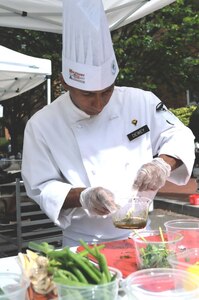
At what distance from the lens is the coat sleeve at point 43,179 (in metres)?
1.85

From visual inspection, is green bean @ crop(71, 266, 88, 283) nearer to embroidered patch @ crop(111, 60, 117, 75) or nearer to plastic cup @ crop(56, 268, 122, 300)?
plastic cup @ crop(56, 268, 122, 300)

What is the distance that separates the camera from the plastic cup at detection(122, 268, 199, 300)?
1.01m

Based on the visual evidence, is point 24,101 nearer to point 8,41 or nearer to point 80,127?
point 8,41

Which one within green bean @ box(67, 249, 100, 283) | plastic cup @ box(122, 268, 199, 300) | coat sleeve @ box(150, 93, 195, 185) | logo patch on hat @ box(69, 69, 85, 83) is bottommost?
plastic cup @ box(122, 268, 199, 300)

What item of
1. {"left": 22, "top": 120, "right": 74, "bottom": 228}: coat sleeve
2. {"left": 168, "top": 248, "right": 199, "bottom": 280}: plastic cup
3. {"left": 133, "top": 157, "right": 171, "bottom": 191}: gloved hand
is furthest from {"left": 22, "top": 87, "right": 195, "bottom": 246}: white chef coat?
{"left": 168, "top": 248, "right": 199, "bottom": 280}: plastic cup

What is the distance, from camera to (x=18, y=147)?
18000 mm

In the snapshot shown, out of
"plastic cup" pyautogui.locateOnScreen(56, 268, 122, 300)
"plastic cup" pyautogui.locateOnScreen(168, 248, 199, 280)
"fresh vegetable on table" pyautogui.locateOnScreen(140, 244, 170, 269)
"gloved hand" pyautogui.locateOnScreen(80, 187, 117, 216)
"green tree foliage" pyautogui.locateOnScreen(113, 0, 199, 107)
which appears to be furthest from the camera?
"green tree foliage" pyautogui.locateOnScreen(113, 0, 199, 107)

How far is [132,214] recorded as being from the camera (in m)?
1.74

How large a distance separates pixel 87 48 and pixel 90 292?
48.3 inches

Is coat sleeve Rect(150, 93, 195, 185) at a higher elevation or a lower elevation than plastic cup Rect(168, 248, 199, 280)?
higher

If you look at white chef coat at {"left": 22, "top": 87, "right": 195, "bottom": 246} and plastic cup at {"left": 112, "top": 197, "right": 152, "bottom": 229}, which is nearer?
plastic cup at {"left": 112, "top": 197, "right": 152, "bottom": 229}

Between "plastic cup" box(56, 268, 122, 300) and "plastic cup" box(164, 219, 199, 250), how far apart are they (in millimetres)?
494

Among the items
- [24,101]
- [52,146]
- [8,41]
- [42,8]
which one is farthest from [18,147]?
[52,146]

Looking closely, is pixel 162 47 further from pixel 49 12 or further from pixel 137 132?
pixel 137 132
